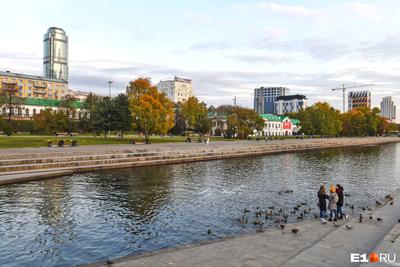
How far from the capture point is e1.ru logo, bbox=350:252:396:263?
11438 millimetres

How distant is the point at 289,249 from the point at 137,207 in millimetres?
12342

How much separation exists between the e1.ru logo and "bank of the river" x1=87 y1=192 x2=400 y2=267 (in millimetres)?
207

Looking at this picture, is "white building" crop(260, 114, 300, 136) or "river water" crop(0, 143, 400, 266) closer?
"river water" crop(0, 143, 400, 266)

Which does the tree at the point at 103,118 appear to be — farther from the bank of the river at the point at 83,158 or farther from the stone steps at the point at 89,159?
the stone steps at the point at 89,159

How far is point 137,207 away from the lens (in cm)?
2356

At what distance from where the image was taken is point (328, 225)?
18250mm

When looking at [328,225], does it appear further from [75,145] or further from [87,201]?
[75,145]

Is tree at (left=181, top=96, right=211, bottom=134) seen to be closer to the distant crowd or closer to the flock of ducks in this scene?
the flock of ducks

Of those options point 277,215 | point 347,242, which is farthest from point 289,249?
point 277,215

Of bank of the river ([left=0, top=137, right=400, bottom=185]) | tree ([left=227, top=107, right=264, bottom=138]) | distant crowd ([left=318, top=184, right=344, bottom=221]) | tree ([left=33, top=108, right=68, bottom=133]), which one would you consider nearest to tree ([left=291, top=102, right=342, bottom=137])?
tree ([left=227, top=107, right=264, bottom=138])

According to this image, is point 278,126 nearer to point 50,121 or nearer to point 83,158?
point 50,121

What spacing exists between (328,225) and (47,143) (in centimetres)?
4596

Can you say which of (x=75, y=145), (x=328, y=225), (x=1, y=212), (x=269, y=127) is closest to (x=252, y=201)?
(x=328, y=225)

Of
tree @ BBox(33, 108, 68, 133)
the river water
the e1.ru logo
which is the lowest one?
the river water
